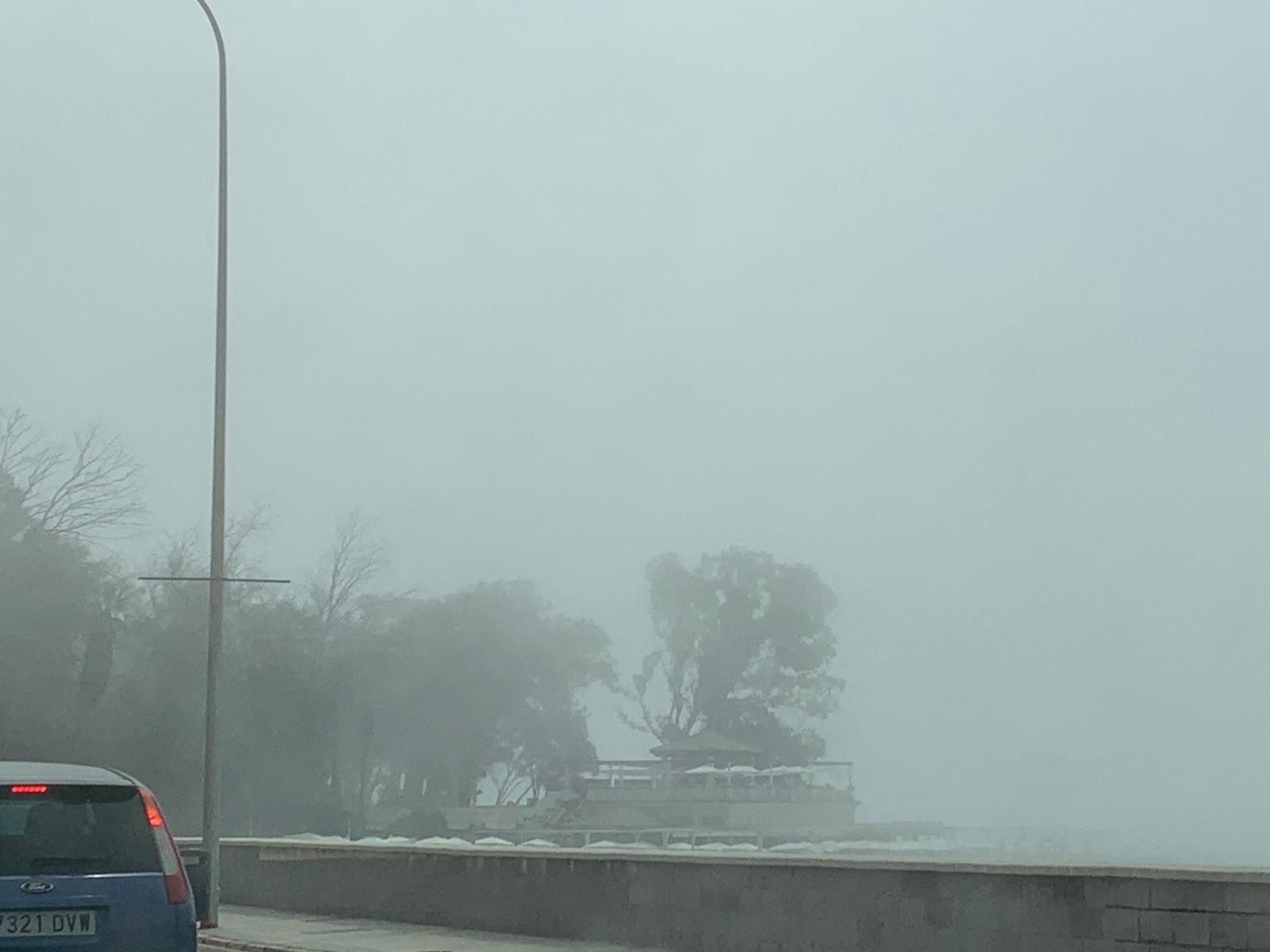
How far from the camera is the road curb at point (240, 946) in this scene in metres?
15.7

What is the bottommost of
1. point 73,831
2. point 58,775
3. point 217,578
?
point 73,831

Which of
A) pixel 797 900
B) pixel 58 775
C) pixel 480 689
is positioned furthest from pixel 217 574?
pixel 480 689

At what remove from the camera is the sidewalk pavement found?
15391 millimetres

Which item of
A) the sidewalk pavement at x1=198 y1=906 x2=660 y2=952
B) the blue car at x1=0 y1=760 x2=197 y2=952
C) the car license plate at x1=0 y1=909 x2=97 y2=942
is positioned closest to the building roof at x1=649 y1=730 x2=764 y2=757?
the sidewalk pavement at x1=198 y1=906 x2=660 y2=952

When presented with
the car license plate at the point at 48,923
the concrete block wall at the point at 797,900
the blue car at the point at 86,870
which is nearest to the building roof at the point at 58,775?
the blue car at the point at 86,870

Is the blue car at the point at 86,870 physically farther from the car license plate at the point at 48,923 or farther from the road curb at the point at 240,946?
the road curb at the point at 240,946

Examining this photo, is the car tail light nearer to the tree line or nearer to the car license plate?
the car license plate

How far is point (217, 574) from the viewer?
19.2m

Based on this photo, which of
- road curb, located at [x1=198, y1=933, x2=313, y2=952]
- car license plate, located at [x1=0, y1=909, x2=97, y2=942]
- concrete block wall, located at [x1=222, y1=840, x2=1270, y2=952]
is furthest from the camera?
road curb, located at [x1=198, y1=933, x2=313, y2=952]

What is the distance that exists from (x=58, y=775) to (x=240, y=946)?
9164 millimetres

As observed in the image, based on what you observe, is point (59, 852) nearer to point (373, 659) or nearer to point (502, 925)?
point (502, 925)

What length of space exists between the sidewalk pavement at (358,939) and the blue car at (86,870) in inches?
294

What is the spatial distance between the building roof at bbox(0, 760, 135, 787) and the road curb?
7921 millimetres

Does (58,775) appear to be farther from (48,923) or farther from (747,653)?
(747,653)
